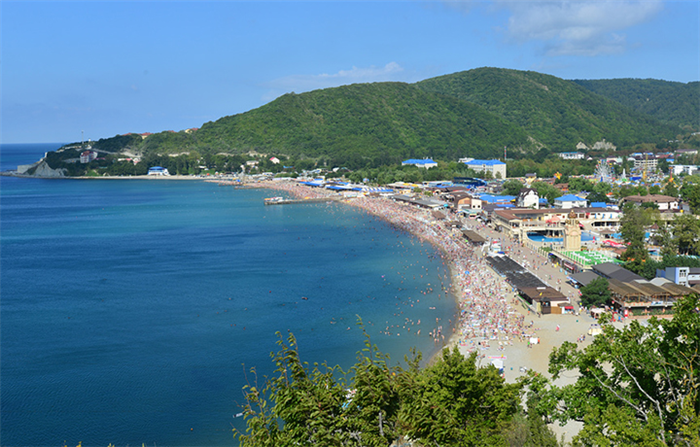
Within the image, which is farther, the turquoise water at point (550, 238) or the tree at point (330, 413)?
the turquoise water at point (550, 238)

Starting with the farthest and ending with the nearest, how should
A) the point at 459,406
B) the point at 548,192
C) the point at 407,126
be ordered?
the point at 407,126 → the point at 548,192 → the point at 459,406

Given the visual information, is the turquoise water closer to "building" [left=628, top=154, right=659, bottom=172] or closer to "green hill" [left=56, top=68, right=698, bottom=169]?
"building" [left=628, top=154, right=659, bottom=172]

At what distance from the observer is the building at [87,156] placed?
137 meters

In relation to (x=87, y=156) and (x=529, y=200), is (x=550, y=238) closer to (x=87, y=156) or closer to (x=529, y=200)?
(x=529, y=200)

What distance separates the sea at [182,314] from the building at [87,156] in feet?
281

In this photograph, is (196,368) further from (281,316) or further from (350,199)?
(350,199)

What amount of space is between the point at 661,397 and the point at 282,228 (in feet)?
155

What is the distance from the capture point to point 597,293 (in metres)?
24.8

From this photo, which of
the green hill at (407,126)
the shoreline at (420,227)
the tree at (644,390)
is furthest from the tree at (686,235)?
the green hill at (407,126)

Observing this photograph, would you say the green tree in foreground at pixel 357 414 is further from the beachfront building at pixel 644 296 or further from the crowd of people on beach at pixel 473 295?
the beachfront building at pixel 644 296

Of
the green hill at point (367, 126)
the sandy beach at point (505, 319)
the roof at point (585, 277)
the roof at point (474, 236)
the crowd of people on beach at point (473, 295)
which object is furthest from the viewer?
the green hill at point (367, 126)

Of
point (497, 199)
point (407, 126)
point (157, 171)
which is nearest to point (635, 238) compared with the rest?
point (497, 199)

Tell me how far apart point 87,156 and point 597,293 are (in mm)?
139163

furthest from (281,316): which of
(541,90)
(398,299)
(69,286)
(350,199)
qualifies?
(541,90)
